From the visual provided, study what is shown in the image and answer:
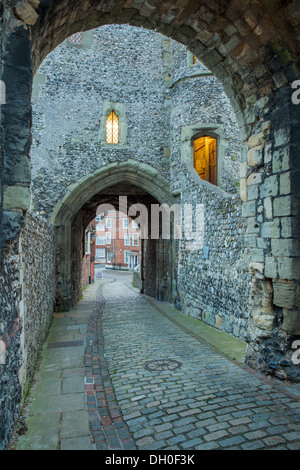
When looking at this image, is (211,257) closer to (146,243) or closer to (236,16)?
(236,16)

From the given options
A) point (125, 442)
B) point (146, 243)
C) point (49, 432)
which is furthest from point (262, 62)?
point (146, 243)

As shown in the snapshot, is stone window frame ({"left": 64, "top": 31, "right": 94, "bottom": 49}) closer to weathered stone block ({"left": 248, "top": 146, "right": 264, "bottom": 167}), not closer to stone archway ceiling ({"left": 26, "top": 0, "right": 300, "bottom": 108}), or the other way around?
stone archway ceiling ({"left": 26, "top": 0, "right": 300, "bottom": 108})

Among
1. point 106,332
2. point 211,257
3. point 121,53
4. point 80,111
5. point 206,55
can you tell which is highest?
point 121,53

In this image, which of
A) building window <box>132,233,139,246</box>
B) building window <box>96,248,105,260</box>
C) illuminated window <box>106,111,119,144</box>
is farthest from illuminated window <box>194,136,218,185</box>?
building window <box>96,248,105,260</box>

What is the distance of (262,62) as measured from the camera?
4.20 m

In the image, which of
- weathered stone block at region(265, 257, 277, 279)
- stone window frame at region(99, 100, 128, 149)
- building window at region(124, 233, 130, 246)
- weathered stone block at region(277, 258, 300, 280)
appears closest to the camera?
weathered stone block at region(277, 258, 300, 280)

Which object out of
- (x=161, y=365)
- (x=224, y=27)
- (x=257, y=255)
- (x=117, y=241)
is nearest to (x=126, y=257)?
(x=117, y=241)

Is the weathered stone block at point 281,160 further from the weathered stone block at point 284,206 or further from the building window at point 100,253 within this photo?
the building window at point 100,253

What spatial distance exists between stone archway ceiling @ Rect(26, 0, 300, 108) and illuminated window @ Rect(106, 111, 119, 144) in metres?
6.49

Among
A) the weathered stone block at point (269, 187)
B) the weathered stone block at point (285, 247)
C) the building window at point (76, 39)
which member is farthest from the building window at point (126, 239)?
the weathered stone block at point (285, 247)

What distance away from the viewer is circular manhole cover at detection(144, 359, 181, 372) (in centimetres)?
474

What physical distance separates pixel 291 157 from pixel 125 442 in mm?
3471

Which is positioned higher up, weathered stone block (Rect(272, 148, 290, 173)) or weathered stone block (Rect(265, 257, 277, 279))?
weathered stone block (Rect(272, 148, 290, 173))

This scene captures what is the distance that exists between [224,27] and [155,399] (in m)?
4.49
